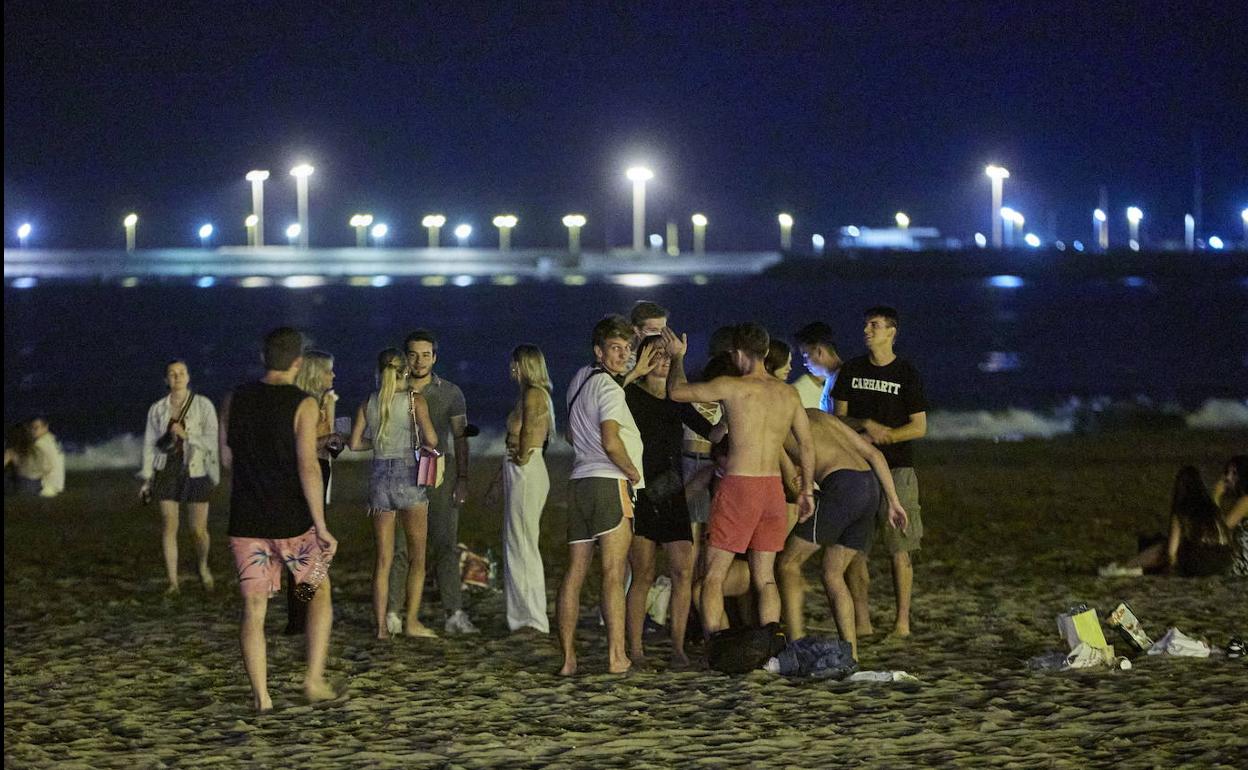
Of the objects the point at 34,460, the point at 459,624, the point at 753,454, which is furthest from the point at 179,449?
the point at 34,460

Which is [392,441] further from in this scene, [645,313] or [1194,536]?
[1194,536]

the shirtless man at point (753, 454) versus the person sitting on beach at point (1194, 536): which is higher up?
the shirtless man at point (753, 454)

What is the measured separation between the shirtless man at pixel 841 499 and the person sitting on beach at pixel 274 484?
2051 mm

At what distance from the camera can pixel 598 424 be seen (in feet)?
21.6

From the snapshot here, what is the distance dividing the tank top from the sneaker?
81.0 inches

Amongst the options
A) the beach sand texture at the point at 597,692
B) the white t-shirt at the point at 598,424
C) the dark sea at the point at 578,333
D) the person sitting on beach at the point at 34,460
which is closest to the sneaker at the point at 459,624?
the beach sand texture at the point at 597,692

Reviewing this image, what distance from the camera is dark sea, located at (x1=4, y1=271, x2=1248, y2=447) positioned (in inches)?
2087

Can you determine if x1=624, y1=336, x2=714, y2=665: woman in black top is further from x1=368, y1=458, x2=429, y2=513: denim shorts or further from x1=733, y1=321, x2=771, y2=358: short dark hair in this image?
x1=368, y1=458, x2=429, y2=513: denim shorts

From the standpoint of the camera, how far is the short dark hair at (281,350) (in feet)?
19.9

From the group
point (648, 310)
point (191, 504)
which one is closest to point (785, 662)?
point (648, 310)

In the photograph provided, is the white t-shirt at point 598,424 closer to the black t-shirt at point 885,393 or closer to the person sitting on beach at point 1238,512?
the black t-shirt at point 885,393

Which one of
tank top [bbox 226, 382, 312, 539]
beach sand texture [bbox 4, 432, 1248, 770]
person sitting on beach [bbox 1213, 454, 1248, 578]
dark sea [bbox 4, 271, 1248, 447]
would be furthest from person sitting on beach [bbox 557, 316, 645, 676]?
dark sea [bbox 4, 271, 1248, 447]

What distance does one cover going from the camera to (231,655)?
24.6 ft

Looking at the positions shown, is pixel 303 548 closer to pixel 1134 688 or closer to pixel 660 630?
pixel 660 630
